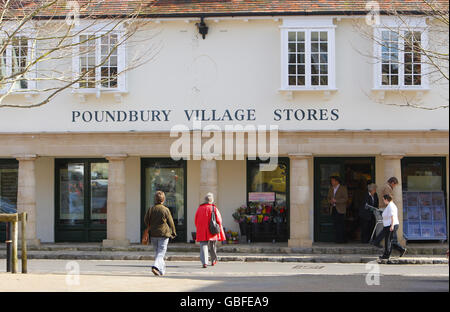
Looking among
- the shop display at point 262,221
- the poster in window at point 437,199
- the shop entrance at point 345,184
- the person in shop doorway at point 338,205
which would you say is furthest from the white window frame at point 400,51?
the shop display at point 262,221

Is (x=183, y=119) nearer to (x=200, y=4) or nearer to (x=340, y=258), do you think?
(x=200, y=4)

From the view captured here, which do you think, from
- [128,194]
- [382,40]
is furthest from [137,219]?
[382,40]

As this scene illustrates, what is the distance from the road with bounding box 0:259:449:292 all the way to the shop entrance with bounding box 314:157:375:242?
3.67 meters

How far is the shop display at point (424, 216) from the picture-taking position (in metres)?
22.9

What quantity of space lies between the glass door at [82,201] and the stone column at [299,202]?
232 inches

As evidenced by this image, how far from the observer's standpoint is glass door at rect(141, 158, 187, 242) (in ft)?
Answer: 79.3

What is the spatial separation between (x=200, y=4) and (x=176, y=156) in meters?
4.41

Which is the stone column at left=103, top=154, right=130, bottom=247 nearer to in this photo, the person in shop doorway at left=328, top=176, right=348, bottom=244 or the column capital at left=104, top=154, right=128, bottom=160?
the column capital at left=104, top=154, right=128, bottom=160

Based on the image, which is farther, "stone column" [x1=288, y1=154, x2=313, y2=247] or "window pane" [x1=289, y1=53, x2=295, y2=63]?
"window pane" [x1=289, y1=53, x2=295, y2=63]

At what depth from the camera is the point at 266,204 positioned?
23.8 metres

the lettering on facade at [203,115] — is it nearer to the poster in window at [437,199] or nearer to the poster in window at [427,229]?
the poster in window at [437,199]

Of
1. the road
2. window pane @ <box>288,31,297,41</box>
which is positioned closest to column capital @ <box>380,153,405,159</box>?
the road

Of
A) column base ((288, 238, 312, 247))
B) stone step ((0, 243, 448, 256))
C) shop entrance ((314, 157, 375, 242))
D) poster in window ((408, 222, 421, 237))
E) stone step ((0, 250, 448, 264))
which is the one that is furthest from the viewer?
shop entrance ((314, 157, 375, 242))

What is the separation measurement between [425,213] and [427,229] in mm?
474
